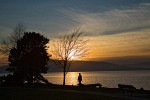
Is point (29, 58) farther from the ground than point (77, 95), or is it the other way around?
point (29, 58)

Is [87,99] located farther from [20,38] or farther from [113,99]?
[20,38]

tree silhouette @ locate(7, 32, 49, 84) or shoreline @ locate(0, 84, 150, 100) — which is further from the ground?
tree silhouette @ locate(7, 32, 49, 84)

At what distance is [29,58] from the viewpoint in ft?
154

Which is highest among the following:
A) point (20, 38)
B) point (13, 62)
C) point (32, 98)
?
point (20, 38)

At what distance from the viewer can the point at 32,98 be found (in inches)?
947

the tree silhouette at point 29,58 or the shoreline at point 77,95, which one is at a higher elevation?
the tree silhouette at point 29,58

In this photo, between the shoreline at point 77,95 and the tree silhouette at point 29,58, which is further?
the tree silhouette at point 29,58

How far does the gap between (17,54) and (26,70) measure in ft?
10.7

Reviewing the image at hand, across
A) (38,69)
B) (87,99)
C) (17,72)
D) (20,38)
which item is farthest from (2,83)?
(87,99)

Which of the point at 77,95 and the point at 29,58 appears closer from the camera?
the point at 77,95

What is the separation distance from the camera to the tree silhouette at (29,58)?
46.8m

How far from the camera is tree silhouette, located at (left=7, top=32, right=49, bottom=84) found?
154 feet

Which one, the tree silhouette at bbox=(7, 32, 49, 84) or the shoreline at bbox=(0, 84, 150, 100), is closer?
the shoreline at bbox=(0, 84, 150, 100)

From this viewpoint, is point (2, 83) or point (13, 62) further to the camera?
point (13, 62)
